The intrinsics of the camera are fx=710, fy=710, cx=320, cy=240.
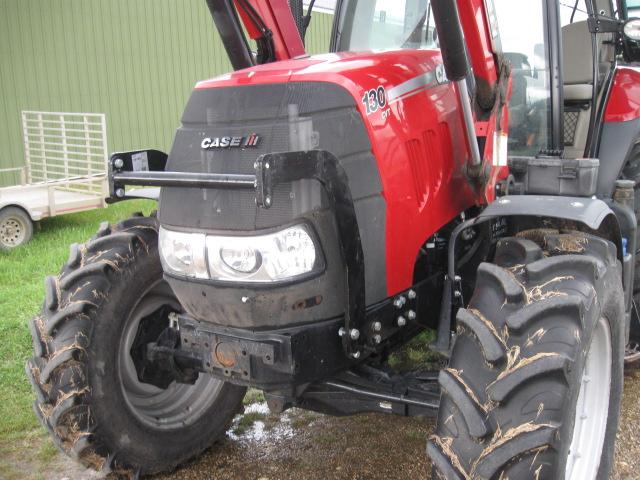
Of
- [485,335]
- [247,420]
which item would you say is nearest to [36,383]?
[247,420]

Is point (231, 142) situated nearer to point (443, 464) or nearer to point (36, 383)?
point (443, 464)

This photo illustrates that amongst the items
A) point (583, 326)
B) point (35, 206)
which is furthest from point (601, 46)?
point (35, 206)

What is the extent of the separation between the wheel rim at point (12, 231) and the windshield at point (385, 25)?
5.24m

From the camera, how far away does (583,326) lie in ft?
6.84

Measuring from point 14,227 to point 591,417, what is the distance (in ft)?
21.8

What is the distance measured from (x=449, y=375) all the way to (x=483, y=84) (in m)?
1.22

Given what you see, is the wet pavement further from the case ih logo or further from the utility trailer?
the utility trailer

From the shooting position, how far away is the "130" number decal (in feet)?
7.58

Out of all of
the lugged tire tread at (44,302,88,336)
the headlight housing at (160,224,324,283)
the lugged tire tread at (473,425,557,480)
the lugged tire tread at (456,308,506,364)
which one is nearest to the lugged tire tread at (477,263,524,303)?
the lugged tire tread at (456,308,506,364)

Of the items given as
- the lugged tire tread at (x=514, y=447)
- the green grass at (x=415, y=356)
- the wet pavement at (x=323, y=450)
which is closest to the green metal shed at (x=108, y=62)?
the green grass at (x=415, y=356)

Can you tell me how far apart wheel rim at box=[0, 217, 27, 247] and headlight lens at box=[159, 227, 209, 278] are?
18.7ft

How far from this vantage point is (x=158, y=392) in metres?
3.25

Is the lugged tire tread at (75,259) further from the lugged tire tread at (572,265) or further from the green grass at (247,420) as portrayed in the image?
the lugged tire tread at (572,265)

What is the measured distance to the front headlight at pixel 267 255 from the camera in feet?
7.16
